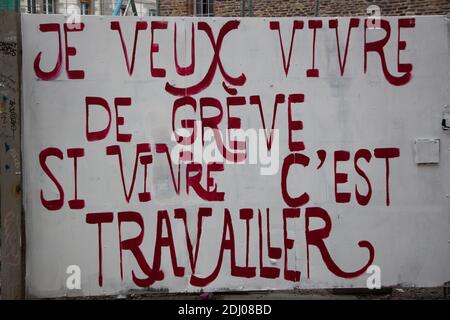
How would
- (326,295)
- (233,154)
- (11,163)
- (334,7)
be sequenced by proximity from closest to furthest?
(11,163)
(233,154)
(326,295)
(334,7)

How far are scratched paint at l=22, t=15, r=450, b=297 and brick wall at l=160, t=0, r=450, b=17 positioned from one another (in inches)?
235

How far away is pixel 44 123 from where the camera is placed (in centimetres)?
350

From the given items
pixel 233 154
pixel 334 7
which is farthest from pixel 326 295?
pixel 334 7

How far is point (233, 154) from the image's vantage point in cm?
361

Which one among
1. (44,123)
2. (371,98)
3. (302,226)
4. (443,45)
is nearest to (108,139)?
(44,123)

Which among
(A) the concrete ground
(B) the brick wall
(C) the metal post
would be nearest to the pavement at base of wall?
(A) the concrete ground

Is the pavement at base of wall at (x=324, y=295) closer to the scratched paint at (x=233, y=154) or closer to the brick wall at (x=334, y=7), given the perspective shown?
the scratched paint at (x=233, y=154)

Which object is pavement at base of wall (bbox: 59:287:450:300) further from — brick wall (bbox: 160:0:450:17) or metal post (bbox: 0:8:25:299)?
brick wall (bbox: 160:0:450:17)

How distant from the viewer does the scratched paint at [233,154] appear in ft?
11.5

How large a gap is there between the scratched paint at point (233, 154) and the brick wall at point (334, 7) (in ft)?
19.6

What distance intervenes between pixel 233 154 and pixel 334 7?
6924 mm

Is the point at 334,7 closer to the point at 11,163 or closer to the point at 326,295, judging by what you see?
the point at 326,295

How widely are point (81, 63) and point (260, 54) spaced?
4.35 feet

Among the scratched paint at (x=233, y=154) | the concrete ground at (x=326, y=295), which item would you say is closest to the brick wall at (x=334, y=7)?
the scratched paint at (x=233, y=154)
